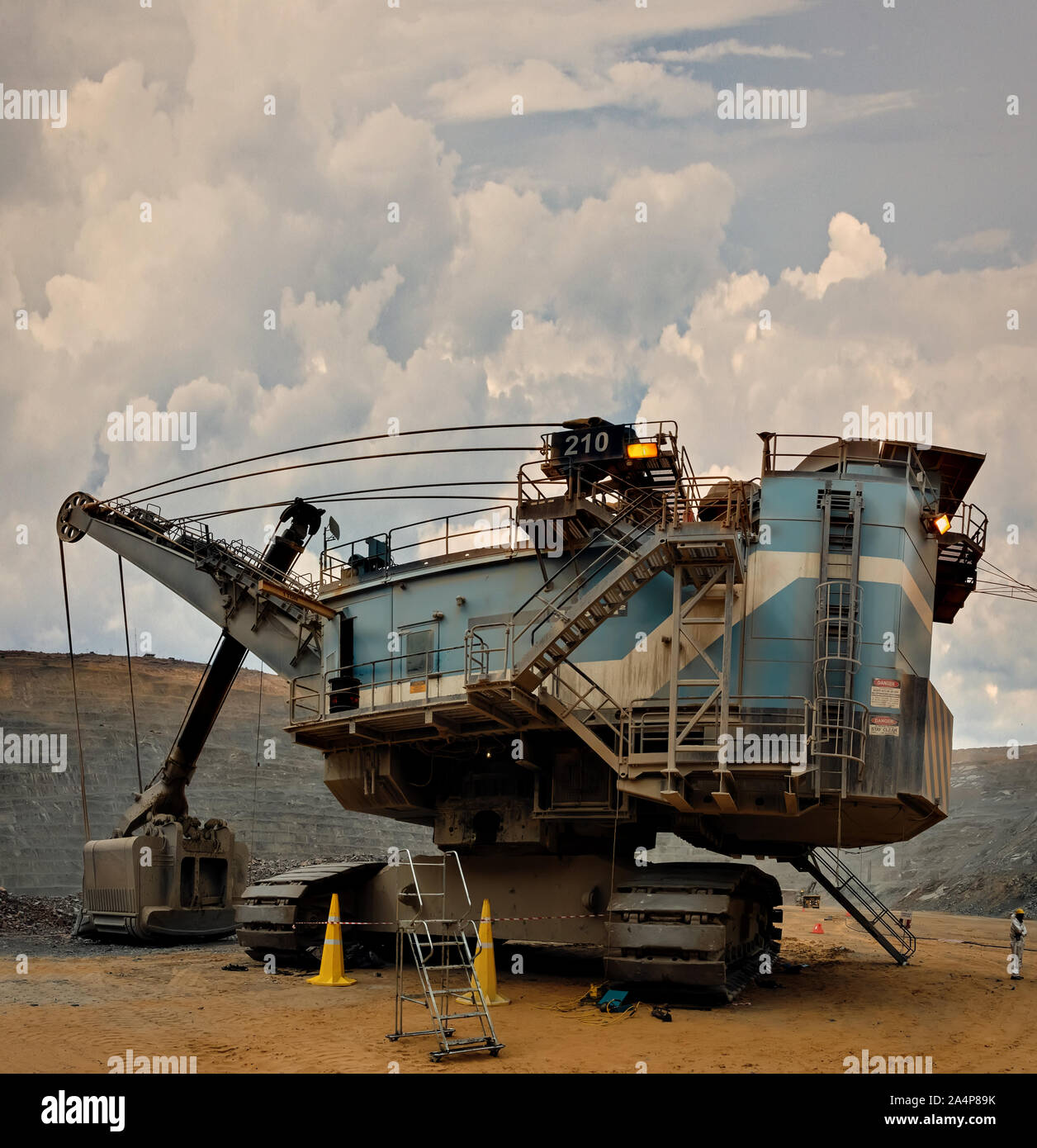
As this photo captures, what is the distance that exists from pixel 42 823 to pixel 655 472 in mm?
29348

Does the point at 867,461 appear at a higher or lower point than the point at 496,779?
higher

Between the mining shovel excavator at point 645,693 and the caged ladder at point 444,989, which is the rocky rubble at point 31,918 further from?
the caged ladder at point 444,989

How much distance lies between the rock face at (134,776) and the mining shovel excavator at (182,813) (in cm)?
1279

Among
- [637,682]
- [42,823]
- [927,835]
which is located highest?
[637,682]

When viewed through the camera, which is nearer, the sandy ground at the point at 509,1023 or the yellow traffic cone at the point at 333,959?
the sandy ground at the point at 509,1023

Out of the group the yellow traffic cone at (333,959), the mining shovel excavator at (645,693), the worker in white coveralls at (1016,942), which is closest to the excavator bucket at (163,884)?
the mining shovel excavator at (645,693)

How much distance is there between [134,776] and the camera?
45781mm

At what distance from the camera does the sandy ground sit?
11711 millimetres

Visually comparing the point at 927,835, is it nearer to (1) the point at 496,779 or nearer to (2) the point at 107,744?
(2) the point at 107,744

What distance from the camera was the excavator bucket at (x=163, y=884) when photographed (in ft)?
75.8

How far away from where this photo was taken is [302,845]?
43.7 m

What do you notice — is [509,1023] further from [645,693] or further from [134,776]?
[134,776]

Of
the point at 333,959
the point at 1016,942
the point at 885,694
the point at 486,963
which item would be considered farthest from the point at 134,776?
the point at 885,694
